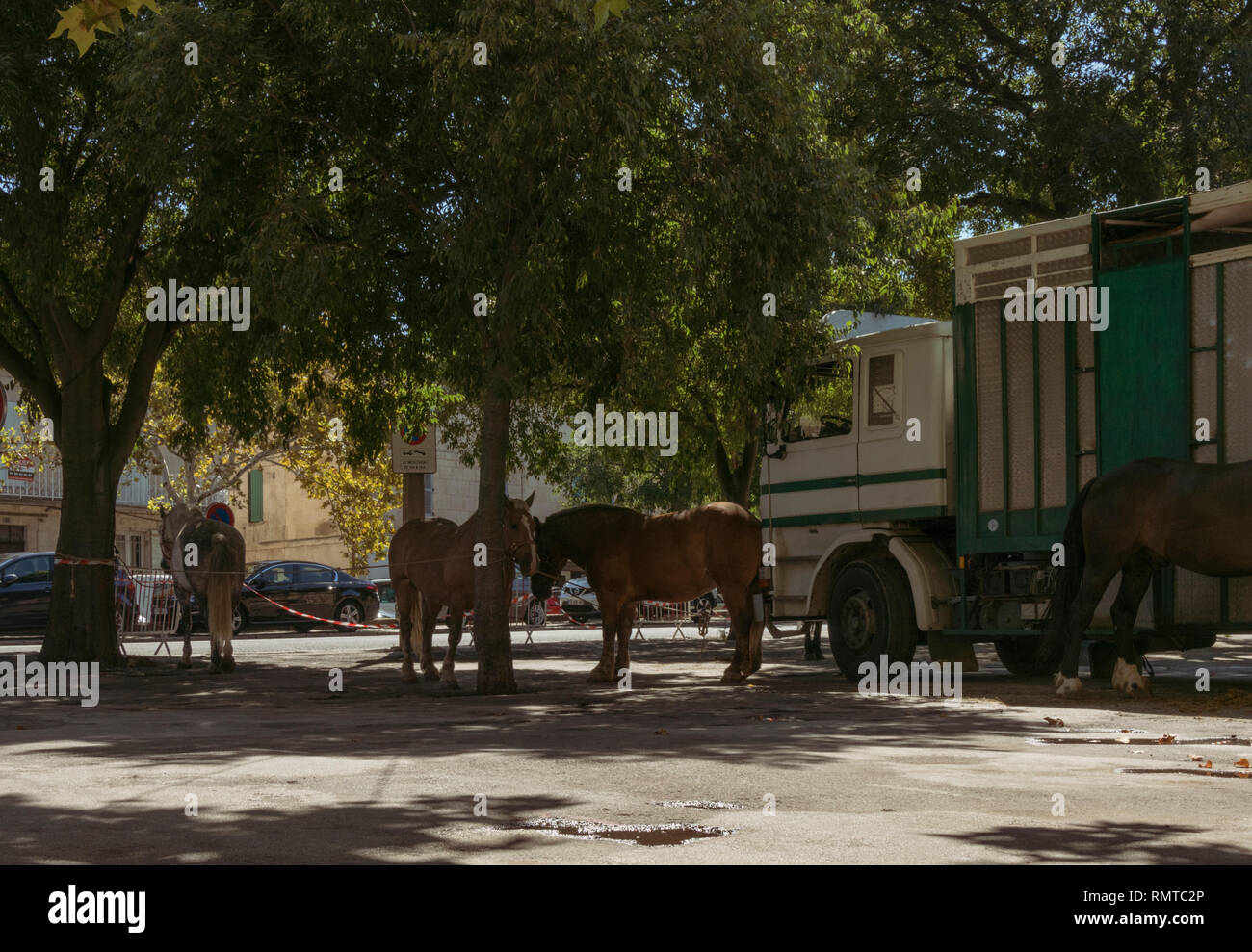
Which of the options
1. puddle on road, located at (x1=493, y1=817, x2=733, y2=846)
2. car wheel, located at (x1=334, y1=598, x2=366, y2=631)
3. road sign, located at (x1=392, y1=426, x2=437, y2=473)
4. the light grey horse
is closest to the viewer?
puddle on road, located at (x1=493, y1=817, x2=733, y2=846)

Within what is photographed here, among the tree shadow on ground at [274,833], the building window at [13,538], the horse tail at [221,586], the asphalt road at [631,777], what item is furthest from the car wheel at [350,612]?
the tree shadow on ground at [274,833]

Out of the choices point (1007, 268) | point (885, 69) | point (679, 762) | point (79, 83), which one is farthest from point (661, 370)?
point (885, 69)

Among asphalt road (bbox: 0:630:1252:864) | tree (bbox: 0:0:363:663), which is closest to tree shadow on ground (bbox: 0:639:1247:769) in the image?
asphalt road (bbox: 0:630:1252:864)

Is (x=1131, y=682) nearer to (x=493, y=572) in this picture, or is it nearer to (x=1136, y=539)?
(x=1136, y=539)

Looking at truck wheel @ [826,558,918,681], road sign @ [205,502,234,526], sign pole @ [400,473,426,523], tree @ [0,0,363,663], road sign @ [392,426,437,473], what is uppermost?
tree @ [0,0,363,663]

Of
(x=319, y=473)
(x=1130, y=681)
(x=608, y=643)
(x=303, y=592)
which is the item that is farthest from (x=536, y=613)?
(x=1130, y=681)

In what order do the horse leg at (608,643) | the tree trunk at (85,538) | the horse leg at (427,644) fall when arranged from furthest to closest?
1. the tree trunk at (85,538)
2. the horse leg at (427,644)
3. the horse leg at (608,643)

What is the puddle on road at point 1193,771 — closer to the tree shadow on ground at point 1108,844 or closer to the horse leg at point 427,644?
the tree shadow on ground at point 1108,844

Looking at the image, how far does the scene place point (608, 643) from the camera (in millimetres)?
17406

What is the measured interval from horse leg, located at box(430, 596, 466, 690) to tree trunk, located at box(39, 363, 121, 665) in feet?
18.8

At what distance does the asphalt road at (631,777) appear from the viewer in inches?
254

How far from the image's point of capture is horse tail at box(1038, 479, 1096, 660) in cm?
1468

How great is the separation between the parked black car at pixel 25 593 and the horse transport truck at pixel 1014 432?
21252 millimetres

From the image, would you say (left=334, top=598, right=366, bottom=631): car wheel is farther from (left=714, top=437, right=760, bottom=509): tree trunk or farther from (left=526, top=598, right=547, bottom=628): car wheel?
(left=714, top=437, right=760, bottom=509): tree trunk
